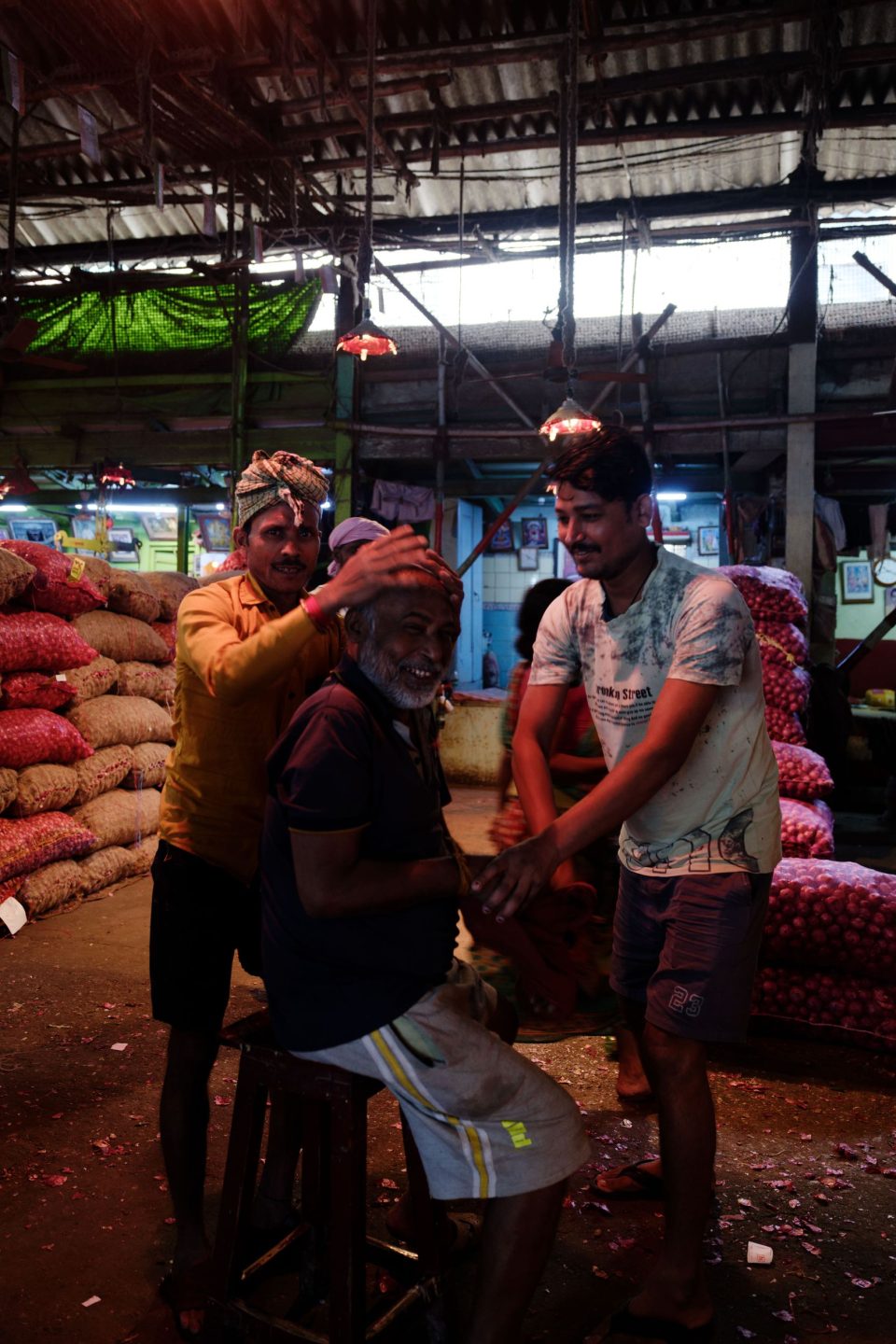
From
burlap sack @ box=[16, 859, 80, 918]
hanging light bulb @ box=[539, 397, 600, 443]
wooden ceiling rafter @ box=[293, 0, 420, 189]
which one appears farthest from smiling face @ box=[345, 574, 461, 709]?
wooden ceiling rafter @ box=[293, 0, 420, 189]

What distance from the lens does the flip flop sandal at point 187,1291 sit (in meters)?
2.32

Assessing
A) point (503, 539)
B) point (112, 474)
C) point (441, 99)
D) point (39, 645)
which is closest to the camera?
point (39, 645)

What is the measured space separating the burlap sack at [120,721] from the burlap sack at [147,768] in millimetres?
81

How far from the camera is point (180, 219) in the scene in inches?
451

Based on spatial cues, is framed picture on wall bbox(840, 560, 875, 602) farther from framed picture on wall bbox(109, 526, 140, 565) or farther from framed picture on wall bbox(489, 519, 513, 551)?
framed picture on wall bbox(109, 526, 140, 565)

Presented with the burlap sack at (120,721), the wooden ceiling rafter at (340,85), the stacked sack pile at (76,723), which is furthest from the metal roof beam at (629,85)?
the burlap sack at (120,721)

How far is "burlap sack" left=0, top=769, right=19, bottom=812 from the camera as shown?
214 inches

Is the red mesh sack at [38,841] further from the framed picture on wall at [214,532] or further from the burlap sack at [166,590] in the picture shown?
the framed picture on wall at [214,532]

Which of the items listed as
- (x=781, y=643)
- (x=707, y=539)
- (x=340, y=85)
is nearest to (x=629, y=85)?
(x=340, y=85)

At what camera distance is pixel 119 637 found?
22.7 ft

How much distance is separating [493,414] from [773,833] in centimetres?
942

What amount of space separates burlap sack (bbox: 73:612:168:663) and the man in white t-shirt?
483 centimetres

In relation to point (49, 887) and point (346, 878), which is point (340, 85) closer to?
point (49, 887)

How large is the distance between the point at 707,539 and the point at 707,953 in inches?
452
